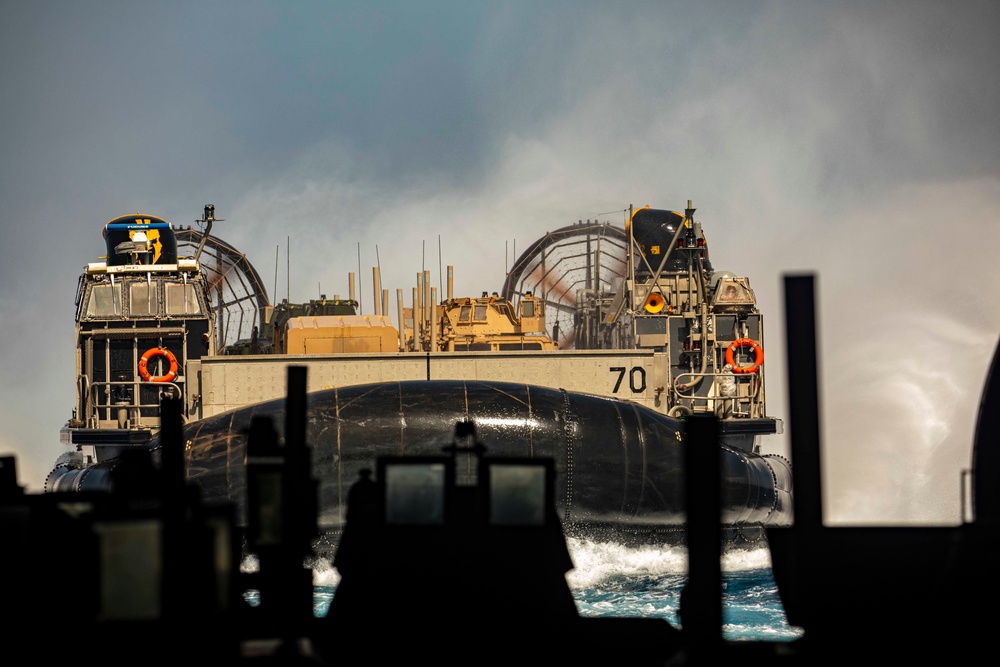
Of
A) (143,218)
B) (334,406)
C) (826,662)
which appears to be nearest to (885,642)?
(826,662)

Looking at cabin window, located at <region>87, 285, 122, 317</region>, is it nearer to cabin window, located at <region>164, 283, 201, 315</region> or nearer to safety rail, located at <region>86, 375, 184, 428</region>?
cabin window, located at <region>164, 283, 201, 315</region>

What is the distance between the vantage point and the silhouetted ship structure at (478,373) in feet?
76.3

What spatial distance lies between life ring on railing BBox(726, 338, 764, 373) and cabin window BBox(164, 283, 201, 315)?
631 inches

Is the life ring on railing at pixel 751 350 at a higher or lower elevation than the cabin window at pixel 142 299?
lower

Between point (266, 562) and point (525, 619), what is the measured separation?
3206mm

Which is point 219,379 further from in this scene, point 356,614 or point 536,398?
point 356,614

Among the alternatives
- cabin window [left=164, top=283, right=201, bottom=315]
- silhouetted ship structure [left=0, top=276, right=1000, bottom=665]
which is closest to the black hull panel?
silhouetted ship structure [left=0, top=276, right=1000, bottom=665]

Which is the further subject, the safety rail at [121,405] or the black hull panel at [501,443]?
the safety rail at [121,405]

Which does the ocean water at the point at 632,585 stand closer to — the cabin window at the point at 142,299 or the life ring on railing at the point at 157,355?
the life ring on railing at the point at 157,355

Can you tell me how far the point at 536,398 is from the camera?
78.8 ft

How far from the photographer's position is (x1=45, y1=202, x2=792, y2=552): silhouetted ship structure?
23.2 metres

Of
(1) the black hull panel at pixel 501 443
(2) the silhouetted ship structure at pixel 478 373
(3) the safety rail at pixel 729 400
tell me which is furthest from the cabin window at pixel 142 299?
(3) the safety rail at pixel 729 400

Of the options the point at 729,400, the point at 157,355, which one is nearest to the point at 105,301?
the point at 157,355

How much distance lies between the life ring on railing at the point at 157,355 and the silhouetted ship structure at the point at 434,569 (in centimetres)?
1961
